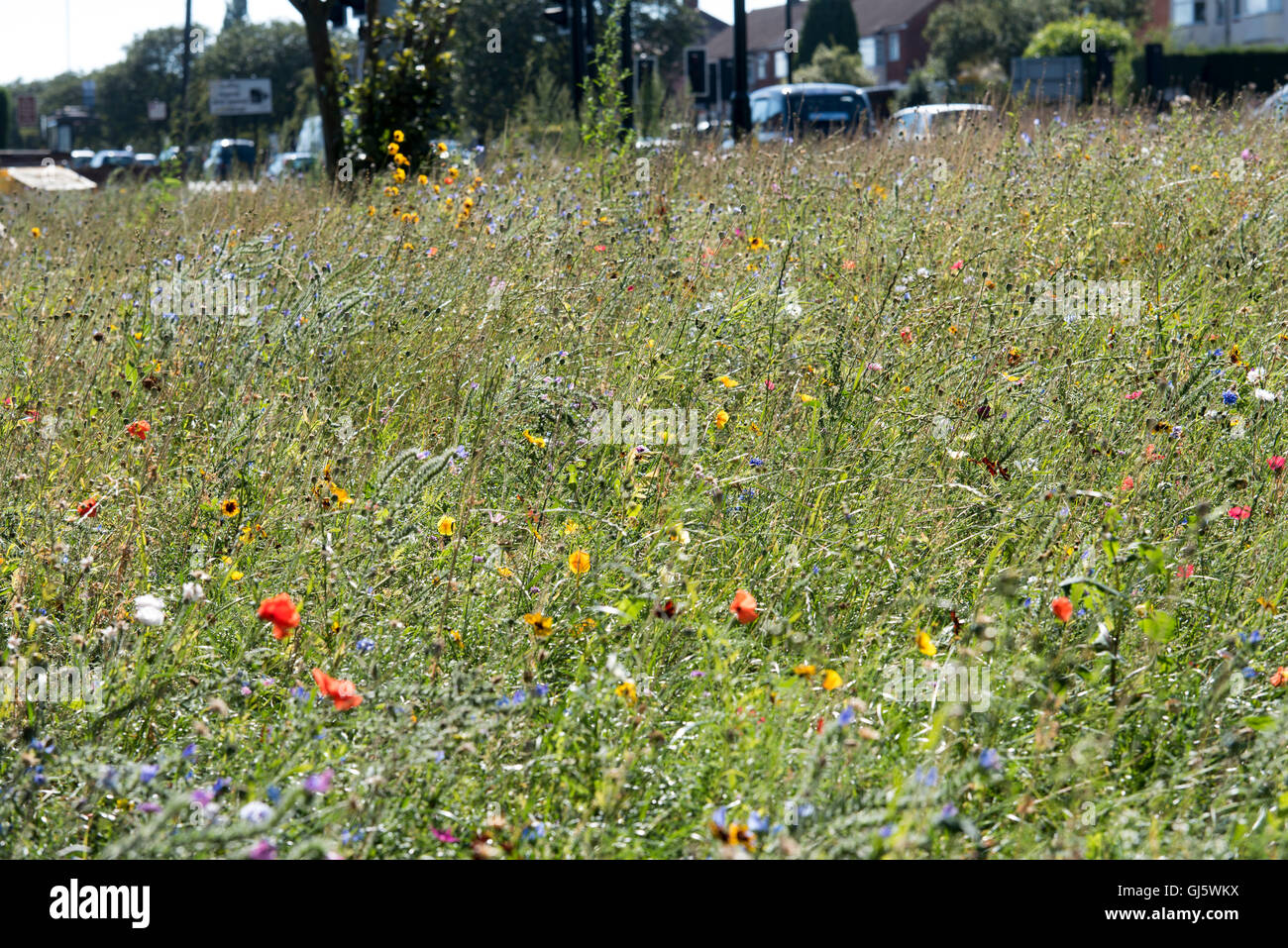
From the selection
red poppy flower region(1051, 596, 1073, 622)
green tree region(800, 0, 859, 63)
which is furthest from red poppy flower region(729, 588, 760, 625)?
green tree region(800, 0, 859, 63)

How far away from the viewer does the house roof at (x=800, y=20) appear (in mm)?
64562

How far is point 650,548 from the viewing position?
297 centimetres

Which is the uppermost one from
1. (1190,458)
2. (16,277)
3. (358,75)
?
(358,75)

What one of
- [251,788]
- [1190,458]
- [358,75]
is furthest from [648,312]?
[358,75]

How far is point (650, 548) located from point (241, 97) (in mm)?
16772

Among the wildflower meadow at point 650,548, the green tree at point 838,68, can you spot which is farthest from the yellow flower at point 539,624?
the green tree at point 838,68

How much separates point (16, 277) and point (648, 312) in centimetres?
321

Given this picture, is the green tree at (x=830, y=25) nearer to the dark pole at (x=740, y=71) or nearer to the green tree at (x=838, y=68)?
the green tree at (x=838, y=68)

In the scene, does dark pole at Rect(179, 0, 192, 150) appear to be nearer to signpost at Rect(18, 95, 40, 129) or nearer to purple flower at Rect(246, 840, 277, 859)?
purple flower at Rect(246, 840, 277, 859)

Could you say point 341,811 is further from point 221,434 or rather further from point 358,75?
point 358,75

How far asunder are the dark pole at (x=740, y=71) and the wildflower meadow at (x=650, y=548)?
7474 millimetres

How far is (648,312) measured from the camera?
470 centimetres

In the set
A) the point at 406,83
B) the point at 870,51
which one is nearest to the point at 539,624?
the point at 406,83
